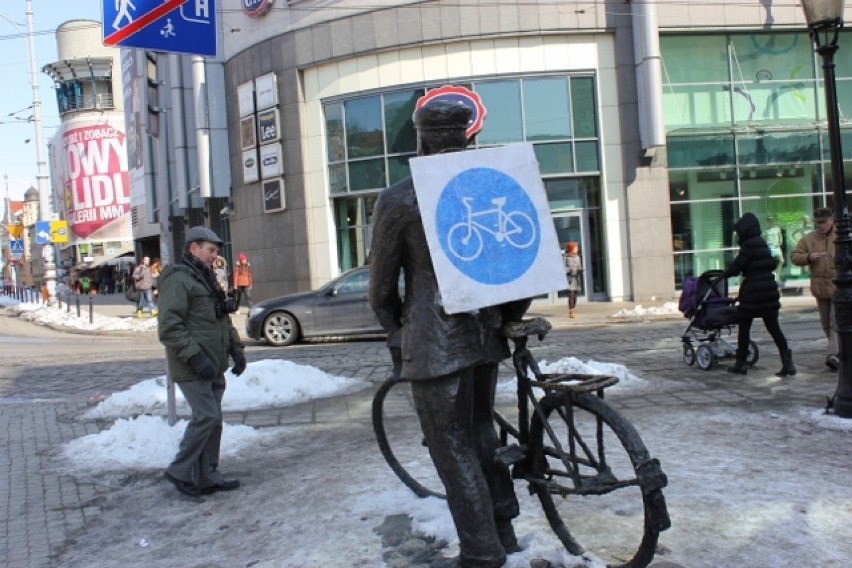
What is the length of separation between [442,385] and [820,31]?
5502 mm

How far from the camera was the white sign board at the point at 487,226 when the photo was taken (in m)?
3.56

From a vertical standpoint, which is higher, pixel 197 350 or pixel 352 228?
pixel 352 228

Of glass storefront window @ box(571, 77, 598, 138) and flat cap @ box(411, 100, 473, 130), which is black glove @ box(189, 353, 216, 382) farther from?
glass storefront window @ box(571, 77, 598, 138)

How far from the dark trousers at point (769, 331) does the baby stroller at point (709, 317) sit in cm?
20

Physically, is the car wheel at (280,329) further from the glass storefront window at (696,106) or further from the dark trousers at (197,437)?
the glass storefront window at (696,106)

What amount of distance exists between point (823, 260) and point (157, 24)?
7391 mm

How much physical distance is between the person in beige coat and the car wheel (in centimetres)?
961

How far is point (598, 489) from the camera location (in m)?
3.50

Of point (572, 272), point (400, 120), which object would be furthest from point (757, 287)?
point (400, 120)

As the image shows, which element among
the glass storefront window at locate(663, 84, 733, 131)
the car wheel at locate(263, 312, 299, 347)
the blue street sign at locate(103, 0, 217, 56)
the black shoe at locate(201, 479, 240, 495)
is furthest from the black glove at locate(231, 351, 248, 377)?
the glass storefront window at locate(663, 84, 733, 131)

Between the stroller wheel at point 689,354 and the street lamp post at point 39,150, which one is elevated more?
the street lamp post at point 39,150

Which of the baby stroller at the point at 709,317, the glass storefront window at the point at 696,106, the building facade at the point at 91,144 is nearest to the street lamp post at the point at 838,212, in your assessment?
the baby stroller at the point at 709,317

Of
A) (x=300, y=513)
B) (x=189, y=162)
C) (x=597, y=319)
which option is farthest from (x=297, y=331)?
(x=189, y=162)

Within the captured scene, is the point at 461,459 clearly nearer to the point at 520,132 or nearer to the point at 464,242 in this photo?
the point at 464,242
